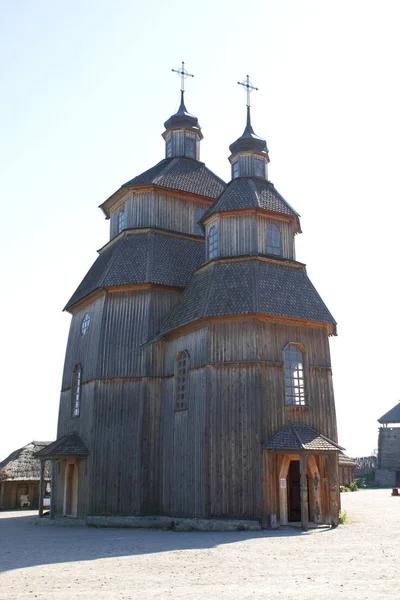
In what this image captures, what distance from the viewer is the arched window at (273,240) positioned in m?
24.5

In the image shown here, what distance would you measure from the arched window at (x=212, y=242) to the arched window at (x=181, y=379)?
14.4 feet

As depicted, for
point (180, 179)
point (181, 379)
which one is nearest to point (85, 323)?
point (181, 379)

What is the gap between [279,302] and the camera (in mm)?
22406

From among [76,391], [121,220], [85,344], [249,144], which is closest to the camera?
[85,344]

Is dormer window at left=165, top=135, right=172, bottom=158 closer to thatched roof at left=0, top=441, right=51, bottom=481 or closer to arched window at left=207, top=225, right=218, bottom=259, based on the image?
arched window at left=207, top=225, right=218, bottom=259

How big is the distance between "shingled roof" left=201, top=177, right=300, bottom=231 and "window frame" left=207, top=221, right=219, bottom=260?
48 centimetres

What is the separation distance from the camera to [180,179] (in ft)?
94.8

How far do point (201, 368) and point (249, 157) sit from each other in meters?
10.5

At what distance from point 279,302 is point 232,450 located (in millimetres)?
5588

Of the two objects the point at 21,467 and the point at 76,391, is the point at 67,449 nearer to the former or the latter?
the point at 76,391

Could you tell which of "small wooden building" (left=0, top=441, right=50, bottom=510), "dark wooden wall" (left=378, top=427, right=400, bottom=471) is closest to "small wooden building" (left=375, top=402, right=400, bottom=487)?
"dark wooden wall" (left=378, top=427, right=400, bottom=471)

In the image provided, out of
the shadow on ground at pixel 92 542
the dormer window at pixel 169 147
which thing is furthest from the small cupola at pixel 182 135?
the shadow on ground at pixel 92 542

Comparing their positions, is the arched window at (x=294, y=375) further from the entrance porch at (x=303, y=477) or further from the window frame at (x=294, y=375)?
the entrance porch at (x=303, y=477)

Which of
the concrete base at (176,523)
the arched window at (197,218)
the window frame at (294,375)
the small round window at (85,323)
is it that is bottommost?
the concrete base at (176,523)
